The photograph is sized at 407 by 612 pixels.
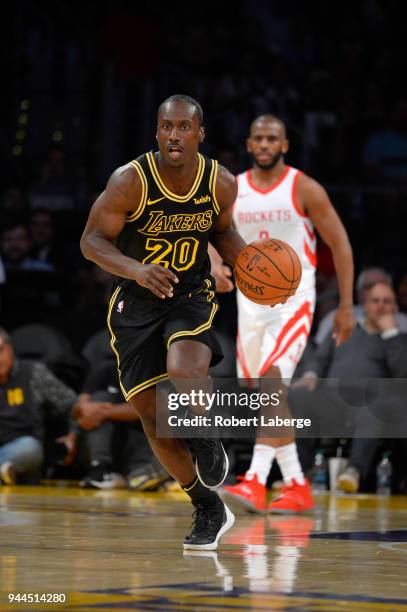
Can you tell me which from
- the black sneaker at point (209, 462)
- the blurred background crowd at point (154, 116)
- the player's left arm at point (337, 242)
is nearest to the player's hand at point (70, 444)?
the blurred background crowd at point (154, 116)

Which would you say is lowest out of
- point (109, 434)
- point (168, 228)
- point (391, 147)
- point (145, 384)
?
point (109, 434)

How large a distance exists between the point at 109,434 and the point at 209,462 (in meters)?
4.82

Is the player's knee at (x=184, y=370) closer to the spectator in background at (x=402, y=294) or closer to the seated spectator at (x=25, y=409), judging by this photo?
the seated spectator at (x=25, y=409)

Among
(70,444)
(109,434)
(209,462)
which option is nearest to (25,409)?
(70,444)

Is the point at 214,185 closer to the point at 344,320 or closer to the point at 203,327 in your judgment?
the point at 203,327

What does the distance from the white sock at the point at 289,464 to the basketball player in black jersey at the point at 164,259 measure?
6.98ft

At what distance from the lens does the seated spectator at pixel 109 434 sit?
371 inches

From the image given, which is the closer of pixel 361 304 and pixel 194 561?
pixel 194 561

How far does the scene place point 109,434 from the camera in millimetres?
9656

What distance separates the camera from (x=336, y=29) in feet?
48.3

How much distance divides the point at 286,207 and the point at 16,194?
17.6 ft

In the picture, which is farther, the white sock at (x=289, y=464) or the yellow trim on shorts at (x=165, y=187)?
the white sock at (x=289, y=464)

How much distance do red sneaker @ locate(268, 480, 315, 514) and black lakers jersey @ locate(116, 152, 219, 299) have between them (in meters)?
2.36

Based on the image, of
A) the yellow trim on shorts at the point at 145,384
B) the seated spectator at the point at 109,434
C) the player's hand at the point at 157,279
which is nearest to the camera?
the player's hand at the point at 157,279
